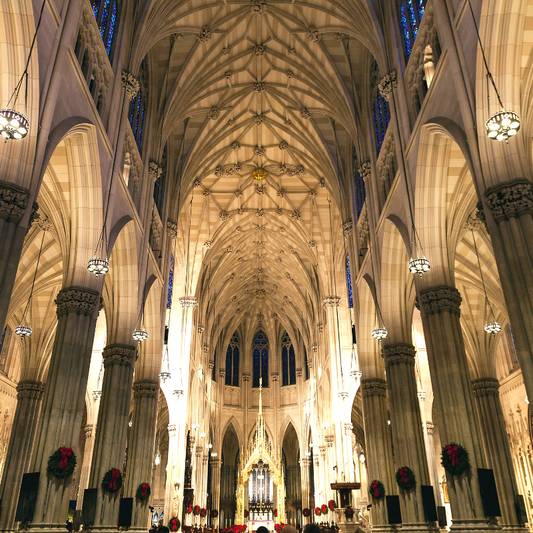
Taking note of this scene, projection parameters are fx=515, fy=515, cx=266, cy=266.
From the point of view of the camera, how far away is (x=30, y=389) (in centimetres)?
2466

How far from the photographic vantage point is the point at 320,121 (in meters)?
27.6

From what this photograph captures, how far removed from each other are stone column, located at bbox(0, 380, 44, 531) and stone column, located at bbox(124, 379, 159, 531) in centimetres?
449

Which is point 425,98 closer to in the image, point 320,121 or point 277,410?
point 320,121

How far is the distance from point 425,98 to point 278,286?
107 ft

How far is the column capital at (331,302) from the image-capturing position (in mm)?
33031

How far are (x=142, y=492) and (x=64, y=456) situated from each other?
24.9ft

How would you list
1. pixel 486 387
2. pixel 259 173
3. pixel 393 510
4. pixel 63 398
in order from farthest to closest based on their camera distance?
pixel 259 173 < pixel 486 387 < pixel 393 510 < pixel 63 398

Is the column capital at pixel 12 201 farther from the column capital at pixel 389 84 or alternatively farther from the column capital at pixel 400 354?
the column capital at pixel 400 354

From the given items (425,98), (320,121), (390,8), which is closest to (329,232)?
(320,121)

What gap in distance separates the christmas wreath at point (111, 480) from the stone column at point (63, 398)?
3.07 metres

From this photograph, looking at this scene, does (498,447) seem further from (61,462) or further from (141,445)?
(61,462)

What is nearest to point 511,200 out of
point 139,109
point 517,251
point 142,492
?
point 517,251

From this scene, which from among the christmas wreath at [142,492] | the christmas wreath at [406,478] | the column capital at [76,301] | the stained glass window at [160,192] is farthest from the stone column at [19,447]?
the christmas wreath at [406,478]

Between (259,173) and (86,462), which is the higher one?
(259,173)
